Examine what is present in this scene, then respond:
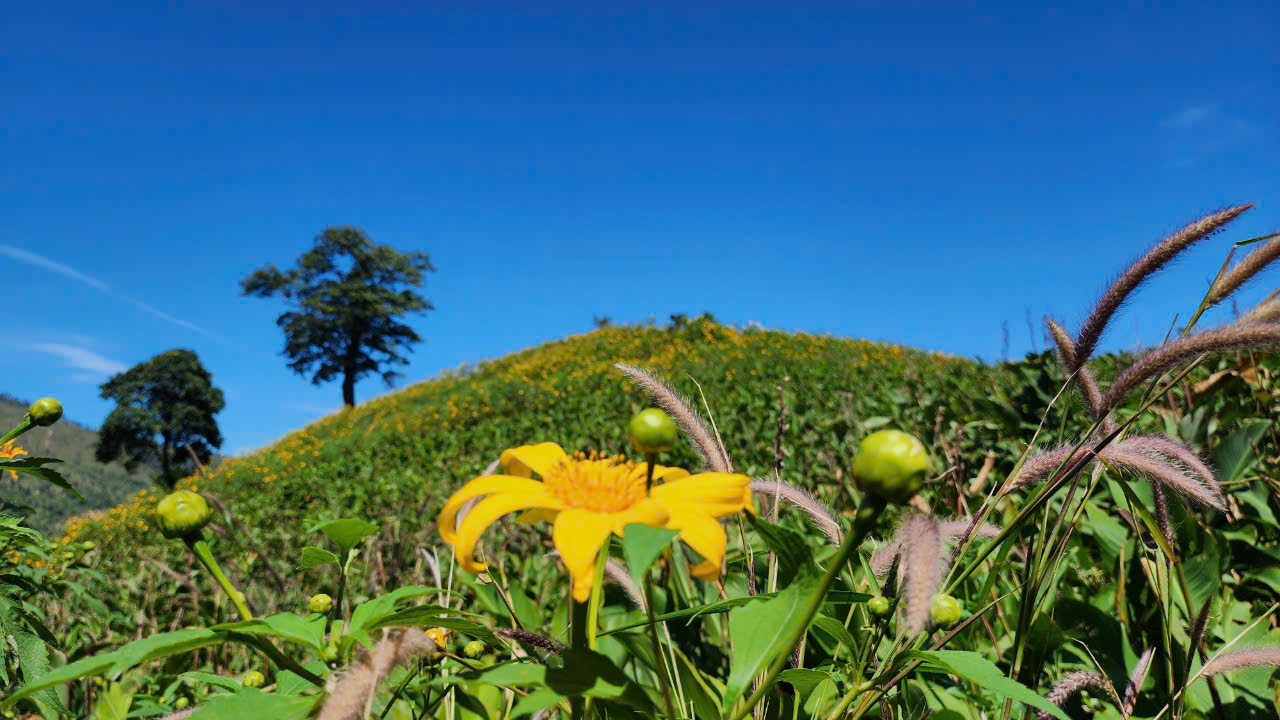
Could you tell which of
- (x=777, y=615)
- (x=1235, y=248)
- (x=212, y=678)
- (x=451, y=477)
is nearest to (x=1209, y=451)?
(x=1235, y=248)

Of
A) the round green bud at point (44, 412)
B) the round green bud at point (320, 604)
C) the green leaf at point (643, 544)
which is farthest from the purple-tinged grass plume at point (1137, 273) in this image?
the round green bud at point (44, 412)

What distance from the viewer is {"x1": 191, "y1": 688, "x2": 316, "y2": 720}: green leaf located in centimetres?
53

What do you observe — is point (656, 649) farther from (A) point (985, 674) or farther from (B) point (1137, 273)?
(B) point (1137, 273)

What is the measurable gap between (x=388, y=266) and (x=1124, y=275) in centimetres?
3261

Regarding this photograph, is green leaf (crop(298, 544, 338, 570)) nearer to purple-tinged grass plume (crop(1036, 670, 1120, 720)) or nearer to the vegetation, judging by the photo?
the vegetation

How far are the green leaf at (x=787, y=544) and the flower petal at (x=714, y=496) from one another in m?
0.04

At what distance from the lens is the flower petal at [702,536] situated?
0.60 metres

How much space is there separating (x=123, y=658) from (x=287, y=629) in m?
0.12

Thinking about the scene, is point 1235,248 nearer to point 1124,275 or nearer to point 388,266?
point 1124,275

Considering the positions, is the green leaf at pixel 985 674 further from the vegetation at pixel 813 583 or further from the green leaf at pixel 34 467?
the green leaf at pixel 34 467

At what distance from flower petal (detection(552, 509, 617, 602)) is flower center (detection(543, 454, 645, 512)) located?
3 centimetres

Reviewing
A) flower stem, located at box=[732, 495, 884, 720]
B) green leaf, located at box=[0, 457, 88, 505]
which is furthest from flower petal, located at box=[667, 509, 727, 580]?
green leaf, located at box=[0, 457, 88, 505]

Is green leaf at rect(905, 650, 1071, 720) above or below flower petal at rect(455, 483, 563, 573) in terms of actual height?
below

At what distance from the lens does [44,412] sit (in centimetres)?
102
